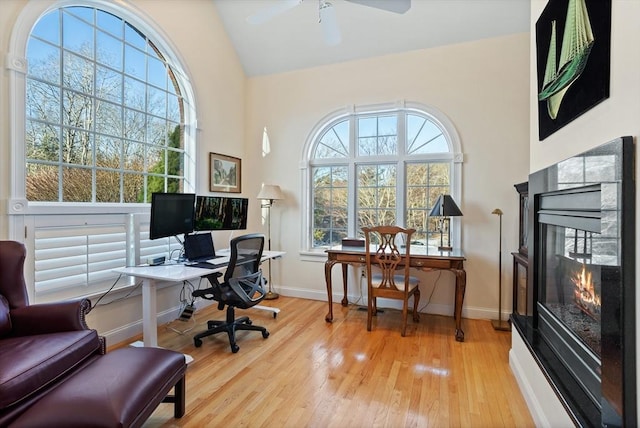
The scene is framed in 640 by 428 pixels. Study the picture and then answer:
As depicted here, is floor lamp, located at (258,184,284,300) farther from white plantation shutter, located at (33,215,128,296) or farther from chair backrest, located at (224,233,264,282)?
white plantation shutter, located at (33,215,128,296)

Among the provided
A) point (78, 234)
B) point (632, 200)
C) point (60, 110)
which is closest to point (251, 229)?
point (78, 234)

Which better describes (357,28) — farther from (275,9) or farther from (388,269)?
(388,269)

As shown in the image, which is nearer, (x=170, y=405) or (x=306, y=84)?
(x=170, y=405)

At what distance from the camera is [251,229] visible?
4.43 metres

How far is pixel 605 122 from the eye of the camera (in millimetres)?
1224

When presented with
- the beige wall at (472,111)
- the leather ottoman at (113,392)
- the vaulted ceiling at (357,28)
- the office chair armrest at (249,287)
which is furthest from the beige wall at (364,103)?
the leather ottoman at (113,392)

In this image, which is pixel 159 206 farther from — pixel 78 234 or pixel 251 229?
pixel 251 229

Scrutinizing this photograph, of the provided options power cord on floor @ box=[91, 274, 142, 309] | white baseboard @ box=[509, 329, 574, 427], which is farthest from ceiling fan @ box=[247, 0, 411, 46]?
white baseboard @ box=[509, 329, 574, 427]

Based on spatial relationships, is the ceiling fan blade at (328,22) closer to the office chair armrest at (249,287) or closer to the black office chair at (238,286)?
the black office chair at (238,286)

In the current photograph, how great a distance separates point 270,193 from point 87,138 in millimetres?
1907

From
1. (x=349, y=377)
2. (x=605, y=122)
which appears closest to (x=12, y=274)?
(x=349, y=377)

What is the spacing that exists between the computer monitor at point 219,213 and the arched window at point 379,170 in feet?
3.12

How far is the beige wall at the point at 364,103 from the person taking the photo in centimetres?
331

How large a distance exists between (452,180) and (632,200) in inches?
102
